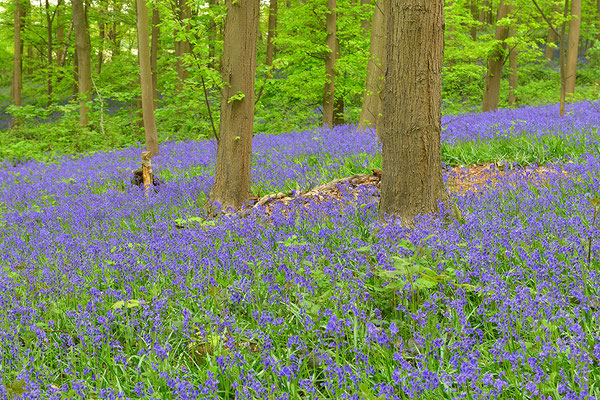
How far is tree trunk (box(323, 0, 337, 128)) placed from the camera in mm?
14062

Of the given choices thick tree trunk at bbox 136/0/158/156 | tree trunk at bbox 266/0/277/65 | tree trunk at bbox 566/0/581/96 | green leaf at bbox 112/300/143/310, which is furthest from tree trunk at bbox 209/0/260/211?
tree trunk at bbox 266/0/277/65

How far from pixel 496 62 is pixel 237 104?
34.8 feet

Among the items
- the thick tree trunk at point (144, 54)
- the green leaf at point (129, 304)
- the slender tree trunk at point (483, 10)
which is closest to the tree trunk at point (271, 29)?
the slender tree trunk at point (483, 10)

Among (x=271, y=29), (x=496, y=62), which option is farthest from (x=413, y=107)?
(x=271, y=29)

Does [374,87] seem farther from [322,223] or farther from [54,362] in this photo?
[54,362]

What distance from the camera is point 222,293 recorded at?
318cm

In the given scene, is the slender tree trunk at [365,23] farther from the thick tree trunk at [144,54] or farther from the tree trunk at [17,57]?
the tree trunk at [17,57]

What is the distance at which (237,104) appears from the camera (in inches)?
235

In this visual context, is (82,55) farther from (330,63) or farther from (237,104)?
(237,104)

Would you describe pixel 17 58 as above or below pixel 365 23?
below

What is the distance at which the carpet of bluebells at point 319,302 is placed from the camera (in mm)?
2221

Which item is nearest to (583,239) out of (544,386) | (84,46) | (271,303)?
(544,386)

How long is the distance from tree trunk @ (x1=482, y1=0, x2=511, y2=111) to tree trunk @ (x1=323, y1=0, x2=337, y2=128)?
4775 mm

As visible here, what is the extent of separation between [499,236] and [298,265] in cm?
159
